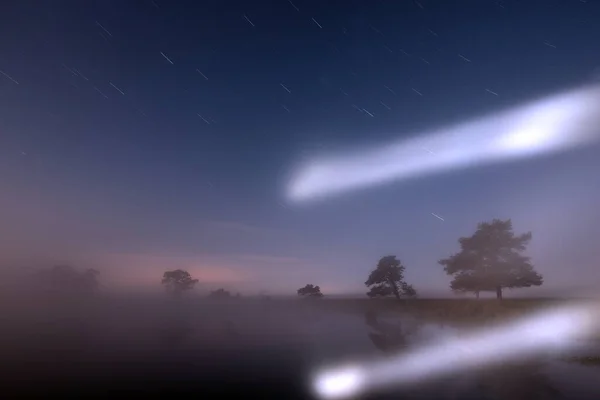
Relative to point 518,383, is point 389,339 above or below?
above

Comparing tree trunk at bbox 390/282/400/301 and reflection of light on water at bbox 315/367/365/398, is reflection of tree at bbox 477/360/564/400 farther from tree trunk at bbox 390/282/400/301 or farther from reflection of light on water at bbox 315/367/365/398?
tree trunk at bbox 390/282/400/301

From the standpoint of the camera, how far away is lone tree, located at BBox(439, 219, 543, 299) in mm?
48094

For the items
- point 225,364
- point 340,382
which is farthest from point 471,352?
point 225,364

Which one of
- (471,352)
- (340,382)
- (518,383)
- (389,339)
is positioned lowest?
(340,382)

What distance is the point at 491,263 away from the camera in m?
50.2

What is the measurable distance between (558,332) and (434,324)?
15.3 m

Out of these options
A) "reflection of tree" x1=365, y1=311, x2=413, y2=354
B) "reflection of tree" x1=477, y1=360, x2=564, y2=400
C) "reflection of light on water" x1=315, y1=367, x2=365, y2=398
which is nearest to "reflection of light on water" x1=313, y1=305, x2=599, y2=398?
"reflection of light on water" x1=315, y1=367, x2=365, y2=398

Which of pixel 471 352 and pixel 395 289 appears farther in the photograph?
pixel 395 289

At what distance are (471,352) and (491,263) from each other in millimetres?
24090

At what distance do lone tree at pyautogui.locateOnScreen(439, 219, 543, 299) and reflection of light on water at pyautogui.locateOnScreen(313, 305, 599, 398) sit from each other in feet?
19.7

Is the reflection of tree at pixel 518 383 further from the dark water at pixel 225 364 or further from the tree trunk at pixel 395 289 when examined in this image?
the tree trunk at pixel 395 289

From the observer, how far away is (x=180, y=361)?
96.0 feet

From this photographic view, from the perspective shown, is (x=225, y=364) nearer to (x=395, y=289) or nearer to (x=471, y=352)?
(x=471, y=352)

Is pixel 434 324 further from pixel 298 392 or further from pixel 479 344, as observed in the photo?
pixel 298 392
